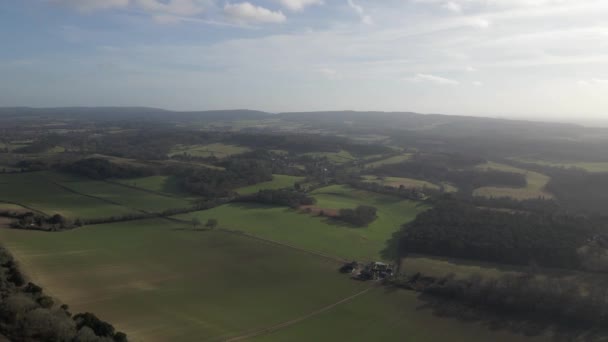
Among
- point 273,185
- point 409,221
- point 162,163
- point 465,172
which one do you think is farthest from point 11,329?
point 465,172

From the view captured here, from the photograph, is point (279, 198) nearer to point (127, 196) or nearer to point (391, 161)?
point (127, 196)

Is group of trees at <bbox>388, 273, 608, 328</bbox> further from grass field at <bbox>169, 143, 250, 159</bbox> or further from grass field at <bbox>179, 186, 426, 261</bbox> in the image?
grass field at <bbox>169, 143, 250, 159</bbox>

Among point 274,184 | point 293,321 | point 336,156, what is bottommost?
point 293,321

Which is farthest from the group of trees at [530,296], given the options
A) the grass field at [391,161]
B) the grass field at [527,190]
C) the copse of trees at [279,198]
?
the grass field at [391,161]

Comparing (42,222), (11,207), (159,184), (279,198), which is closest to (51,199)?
(11,207)

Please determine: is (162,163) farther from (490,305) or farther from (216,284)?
(490,305)

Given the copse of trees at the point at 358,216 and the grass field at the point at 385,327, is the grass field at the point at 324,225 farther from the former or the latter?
the grass field at the point at 385,327
